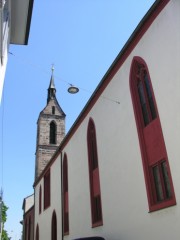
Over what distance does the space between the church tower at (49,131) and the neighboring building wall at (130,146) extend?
1740cm

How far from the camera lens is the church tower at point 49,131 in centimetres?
3272

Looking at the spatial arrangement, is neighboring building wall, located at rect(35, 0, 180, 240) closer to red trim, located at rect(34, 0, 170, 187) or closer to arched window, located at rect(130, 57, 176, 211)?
red trim, located at rect(34, 0, 170, 187)

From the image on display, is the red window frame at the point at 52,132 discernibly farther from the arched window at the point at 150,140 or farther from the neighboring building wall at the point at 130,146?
the arched window at the point at 150,140

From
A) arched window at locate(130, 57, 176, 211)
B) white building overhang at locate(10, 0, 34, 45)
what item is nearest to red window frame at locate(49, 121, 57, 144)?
arched window at locate(130, 57, 176, 211)

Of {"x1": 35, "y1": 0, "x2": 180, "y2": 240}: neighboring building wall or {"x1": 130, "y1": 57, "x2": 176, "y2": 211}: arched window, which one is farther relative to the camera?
{"x1": 130, "y1": 57, "x2": 176, "y2": 211}: arched window

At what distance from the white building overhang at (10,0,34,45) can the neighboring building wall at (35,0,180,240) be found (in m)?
4.13

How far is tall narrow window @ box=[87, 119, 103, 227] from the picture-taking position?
1302cm

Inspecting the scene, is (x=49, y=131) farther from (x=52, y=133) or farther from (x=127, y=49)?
(x=127, y=49)

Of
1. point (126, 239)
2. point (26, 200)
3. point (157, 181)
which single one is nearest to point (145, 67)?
point (157, 181)

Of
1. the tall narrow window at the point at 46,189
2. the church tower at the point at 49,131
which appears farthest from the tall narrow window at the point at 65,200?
the church tower at the point at 49,131

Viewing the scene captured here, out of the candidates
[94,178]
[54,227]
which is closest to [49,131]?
[54,227]

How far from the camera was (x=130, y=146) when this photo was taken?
1013 cm

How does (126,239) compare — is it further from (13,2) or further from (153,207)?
(13,2)

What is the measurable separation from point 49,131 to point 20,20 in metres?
27.5
